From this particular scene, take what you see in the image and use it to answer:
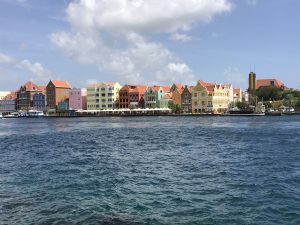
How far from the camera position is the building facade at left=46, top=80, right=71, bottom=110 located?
164875 millimetres

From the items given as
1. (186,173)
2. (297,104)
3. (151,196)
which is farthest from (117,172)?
(297,104)

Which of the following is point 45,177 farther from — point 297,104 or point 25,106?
point 25,106

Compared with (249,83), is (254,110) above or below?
below

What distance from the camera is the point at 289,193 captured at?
55.0 ft

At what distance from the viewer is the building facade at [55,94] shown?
6491 inches

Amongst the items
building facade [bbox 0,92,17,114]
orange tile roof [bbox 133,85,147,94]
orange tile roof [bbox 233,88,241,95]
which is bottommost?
building facade [bbox 0,92,17,114]

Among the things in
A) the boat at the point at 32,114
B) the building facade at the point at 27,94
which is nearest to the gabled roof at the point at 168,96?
the boat at the point at 32,114

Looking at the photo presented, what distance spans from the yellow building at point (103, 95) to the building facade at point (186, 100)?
1090 inches

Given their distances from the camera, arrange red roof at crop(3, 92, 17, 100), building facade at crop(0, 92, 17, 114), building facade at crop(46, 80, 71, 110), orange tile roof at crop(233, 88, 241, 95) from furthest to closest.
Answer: red roof at crop(3, 92, 17, 100) → building facade at crop(0, 92, 17, 114) → building facade at crop(46, 80, 71, 110) → orange tile roof at crop(233, 88, 241, 95)

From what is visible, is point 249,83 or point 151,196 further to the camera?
point 249,83

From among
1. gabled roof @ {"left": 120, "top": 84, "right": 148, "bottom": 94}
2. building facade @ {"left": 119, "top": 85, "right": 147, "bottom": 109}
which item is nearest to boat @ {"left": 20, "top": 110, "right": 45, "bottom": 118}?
building facade @ {"left": 119, "top": 85, "right": 147, "bottom": 109}

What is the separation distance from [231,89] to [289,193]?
130127 millimetres

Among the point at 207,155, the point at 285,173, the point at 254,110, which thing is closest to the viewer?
the point at 285,173

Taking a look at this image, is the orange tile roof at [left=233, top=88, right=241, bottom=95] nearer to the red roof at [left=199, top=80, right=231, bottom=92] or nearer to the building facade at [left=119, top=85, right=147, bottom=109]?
the red roof at [left=199, top=80, right=231, bottom=92]
